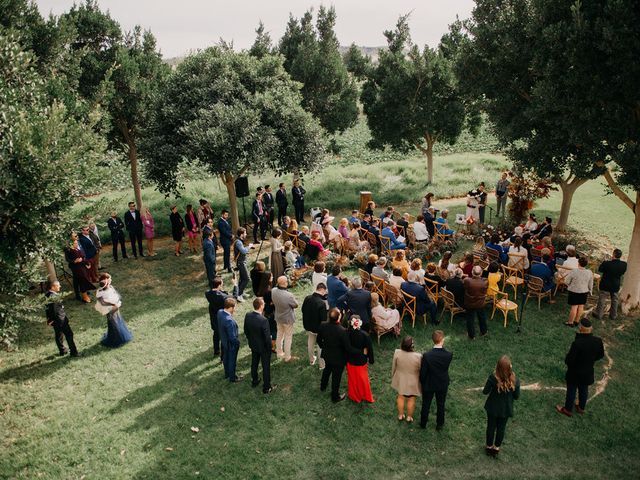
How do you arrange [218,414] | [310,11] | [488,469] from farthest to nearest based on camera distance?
[310,11] < [218,414] < [488,469]

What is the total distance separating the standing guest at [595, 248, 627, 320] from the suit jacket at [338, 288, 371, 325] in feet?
19.7

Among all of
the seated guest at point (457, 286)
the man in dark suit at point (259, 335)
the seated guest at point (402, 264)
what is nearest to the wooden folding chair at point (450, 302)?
the seated guest at point (457, 286)

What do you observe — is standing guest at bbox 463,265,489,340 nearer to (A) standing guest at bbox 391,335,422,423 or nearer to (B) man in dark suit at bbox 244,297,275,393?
(A) standing guest at bbox 391,335,422,423

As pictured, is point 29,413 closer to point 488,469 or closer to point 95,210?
point 95,210

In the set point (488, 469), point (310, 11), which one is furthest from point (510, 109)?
point (310, 11)

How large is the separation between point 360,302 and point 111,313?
5.88 m

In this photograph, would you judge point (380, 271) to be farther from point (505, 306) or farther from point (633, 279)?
point (633, 279)

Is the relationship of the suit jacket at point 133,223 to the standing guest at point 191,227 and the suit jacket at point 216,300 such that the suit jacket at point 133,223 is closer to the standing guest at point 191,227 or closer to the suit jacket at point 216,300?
the standing guest at point 191,227

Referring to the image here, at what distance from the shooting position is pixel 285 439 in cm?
820

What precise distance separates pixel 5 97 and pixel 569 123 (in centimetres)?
1124

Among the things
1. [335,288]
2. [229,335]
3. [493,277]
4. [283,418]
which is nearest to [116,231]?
[229,335]

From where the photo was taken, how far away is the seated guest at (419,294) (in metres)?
11.3

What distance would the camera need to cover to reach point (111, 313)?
1105 centimetres

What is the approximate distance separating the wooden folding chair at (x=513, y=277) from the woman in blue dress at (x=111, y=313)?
9703 millimetres
